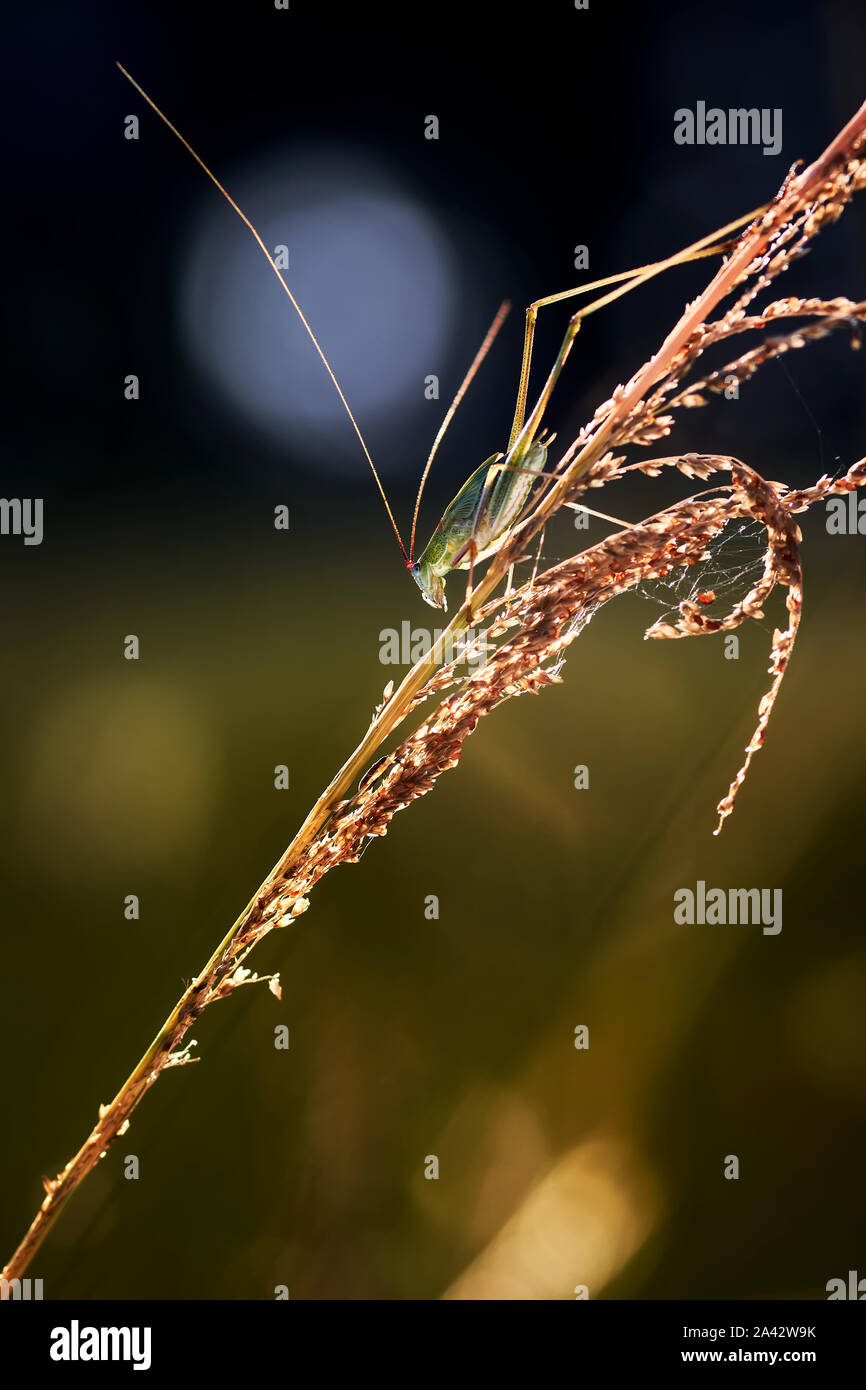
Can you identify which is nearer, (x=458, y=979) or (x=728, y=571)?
(x=728, y=571)

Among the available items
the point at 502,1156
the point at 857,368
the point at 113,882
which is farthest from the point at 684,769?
the point at 113,882

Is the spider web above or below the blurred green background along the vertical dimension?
above

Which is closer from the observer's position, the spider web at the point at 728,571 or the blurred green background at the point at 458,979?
the spider web at the point at 728,571

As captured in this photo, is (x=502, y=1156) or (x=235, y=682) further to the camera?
(x=235, y=682)

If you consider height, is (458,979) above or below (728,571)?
below

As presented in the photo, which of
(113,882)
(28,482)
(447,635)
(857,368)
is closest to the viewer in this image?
(447,635)

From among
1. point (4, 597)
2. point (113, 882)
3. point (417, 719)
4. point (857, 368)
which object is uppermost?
point (857, 368)

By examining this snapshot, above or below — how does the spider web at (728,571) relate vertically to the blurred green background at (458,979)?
above

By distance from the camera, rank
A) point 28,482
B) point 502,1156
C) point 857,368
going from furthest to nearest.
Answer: point 28,482
point 857,368
point 502,1156

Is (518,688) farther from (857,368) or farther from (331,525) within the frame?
(857,368)

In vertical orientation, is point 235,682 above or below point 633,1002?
above

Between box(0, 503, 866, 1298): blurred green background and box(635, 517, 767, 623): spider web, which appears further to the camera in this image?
box(0, 503, 866, 1298): blurred green background
